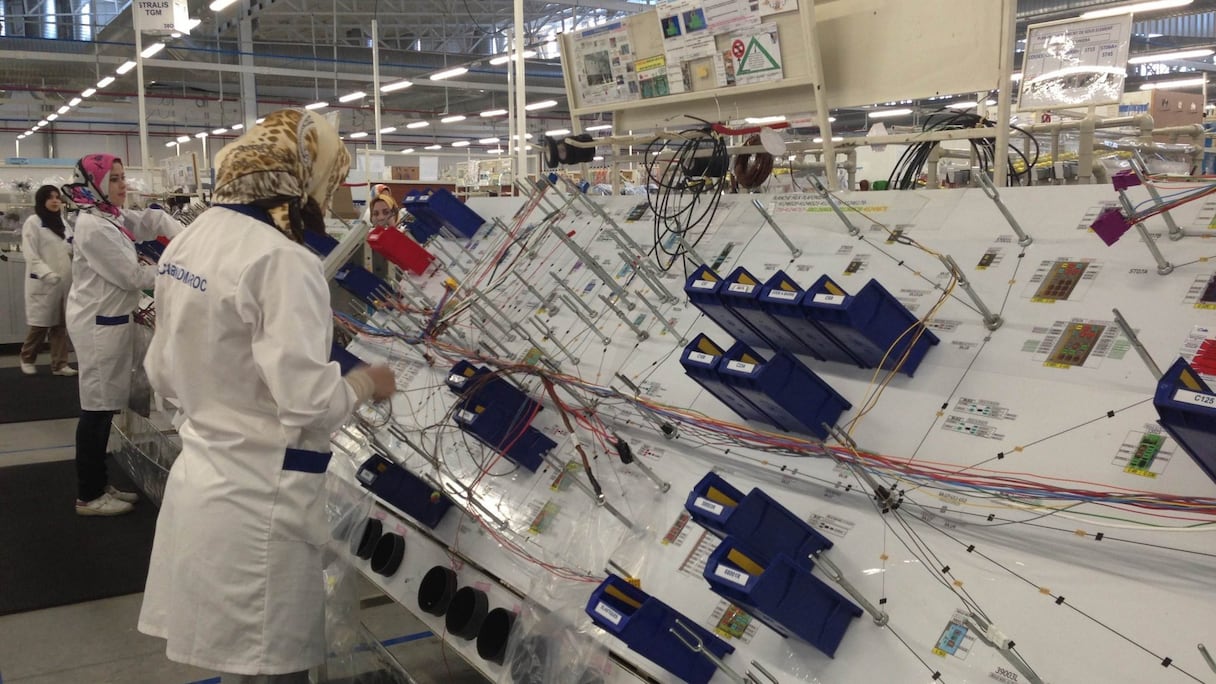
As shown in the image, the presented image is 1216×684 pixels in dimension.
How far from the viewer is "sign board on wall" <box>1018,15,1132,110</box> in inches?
187

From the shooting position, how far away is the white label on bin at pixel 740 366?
174 cm

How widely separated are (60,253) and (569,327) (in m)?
6.33

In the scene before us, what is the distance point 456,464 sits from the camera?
266 centimetres

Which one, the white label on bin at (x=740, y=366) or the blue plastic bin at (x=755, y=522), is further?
the white label on bin at (x=740, y=366)

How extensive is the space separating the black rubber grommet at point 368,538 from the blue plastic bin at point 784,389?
1184 millimetres

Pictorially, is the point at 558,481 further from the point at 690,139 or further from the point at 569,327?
the point at 690,139

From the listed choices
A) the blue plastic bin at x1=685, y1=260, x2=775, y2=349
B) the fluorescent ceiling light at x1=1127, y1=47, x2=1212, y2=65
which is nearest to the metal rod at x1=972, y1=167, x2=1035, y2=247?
the blue plastic bin at x1=685, y1=260, x2=775, y2=349

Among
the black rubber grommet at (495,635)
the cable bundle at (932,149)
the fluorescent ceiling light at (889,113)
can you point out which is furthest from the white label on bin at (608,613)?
the fluorescent ceiling light at (889,113)

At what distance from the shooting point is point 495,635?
6.35ft

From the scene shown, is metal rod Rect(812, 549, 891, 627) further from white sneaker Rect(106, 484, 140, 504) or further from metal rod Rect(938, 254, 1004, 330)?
white sneaker Rect(106, 484, 140, 504)

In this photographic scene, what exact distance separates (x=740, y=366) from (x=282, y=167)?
100 centimetres

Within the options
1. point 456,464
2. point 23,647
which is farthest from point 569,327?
point 23,647

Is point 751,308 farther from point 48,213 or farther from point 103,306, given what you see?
point 48,213

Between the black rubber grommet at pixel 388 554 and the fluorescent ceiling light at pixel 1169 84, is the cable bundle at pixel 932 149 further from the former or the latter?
the fluorescent ceiling light at pixel 1169 84
